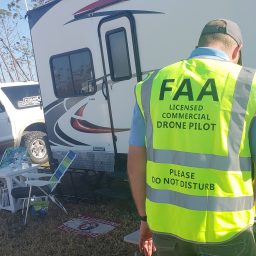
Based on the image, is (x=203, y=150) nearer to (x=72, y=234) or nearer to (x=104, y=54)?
(x=72, y=234)

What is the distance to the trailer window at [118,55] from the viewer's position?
5.58 meters

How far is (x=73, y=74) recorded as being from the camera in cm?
656

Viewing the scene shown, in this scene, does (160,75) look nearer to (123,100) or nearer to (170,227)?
(170,227)

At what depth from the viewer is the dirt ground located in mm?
4758

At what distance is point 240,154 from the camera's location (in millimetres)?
1795

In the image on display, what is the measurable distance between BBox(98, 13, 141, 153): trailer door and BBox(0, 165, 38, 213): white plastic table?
5.01 ft

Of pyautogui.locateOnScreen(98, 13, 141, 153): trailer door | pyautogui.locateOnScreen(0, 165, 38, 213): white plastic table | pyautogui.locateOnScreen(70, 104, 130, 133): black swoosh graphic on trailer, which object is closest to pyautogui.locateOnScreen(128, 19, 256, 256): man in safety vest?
pyautogui.locateOnScreen(98, 13, 141, 153): trailer door

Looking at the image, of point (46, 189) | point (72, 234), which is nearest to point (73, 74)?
point (46, 189)

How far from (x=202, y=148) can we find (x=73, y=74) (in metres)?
4.94

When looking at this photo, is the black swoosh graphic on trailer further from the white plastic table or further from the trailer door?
the white plastic table

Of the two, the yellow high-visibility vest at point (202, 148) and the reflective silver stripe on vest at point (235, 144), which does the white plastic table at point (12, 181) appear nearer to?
the yellow high-visibility vest at point (202, 148)

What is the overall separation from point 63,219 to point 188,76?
4.31 meters

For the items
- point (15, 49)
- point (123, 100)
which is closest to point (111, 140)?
point (123, 100)

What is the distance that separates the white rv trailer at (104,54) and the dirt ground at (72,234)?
0.50 metres
